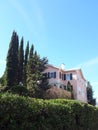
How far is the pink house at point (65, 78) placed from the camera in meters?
49.0

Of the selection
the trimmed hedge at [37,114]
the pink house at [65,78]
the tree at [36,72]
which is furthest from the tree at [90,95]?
the trimmed hedge at [37,114]

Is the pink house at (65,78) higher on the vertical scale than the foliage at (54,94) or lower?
higher

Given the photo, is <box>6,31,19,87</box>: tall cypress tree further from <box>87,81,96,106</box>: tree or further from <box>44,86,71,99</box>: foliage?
<box>87,81,96,106</box>: tree

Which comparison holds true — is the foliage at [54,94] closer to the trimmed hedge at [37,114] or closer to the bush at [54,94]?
the bush at [54,94]

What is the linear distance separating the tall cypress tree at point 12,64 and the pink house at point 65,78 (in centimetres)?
765

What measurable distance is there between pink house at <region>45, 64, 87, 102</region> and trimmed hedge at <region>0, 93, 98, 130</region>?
3468 centimetres

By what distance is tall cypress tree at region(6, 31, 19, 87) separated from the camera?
141 feet

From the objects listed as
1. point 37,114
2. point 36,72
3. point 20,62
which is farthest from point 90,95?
point 37,114

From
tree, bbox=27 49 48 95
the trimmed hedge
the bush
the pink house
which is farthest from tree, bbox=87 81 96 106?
the trimmed hedge

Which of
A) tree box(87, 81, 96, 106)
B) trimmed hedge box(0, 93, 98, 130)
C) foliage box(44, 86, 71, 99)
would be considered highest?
tree box(87, 81, 96, 106)

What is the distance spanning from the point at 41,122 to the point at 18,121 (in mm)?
1502

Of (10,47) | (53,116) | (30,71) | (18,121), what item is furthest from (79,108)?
(10,47)

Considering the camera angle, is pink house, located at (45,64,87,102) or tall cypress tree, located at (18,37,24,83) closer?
tall cypress tree, located at (18,37,24,83)

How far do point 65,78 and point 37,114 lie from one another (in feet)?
141
